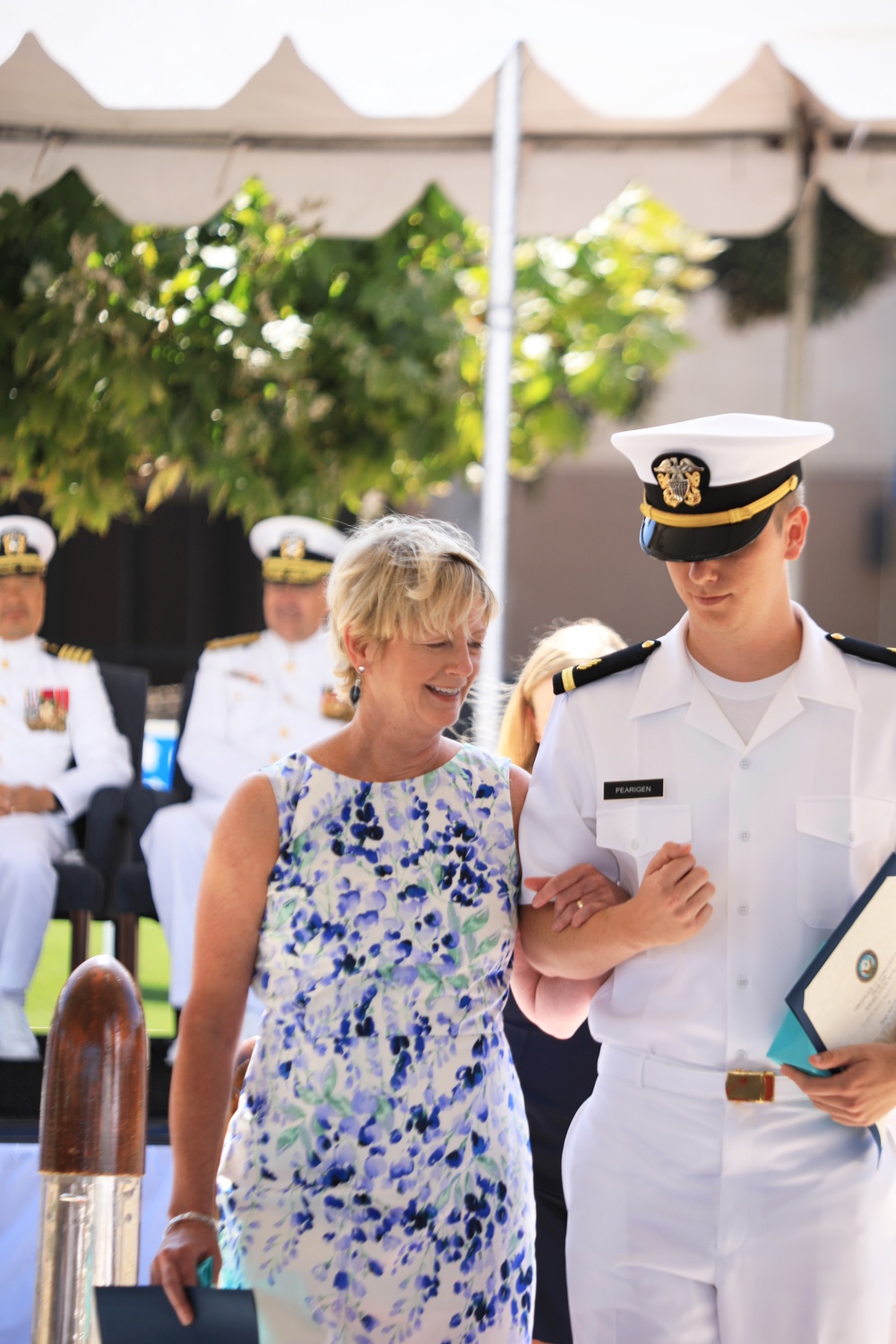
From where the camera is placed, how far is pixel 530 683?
2.75 m

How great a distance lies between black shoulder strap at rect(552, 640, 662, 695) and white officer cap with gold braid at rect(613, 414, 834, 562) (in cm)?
20

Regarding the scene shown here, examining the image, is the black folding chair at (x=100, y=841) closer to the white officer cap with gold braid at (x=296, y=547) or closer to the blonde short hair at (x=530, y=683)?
the white officer cap with gold braid at (x=296, y=547)

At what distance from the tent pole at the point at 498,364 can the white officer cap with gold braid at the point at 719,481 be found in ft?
7.88

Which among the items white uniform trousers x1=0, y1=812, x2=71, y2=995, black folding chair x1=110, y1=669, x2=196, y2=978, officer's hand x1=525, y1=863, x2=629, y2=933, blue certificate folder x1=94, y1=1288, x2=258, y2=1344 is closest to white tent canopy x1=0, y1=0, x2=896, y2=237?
black folding chair x1=110, y1=669, x2=196, y2=978

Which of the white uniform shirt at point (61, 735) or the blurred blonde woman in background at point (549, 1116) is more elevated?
the white uniform shirt at point (61, 735)

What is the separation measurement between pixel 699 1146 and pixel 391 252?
5.32 meters

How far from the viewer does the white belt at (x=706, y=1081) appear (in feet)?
5.70

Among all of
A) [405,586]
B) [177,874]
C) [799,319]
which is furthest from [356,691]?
[799,319]

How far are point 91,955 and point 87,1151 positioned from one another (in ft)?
11.8

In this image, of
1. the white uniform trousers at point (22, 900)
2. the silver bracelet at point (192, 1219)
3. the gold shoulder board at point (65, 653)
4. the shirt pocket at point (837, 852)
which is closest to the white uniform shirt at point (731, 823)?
the shirt pocket at point (837, 852)

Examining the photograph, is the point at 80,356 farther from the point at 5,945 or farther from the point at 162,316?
the point at 5,945

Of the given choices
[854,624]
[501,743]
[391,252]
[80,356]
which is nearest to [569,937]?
[501,743]

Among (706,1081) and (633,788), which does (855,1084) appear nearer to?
(706,1081)

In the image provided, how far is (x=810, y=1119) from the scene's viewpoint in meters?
1.75
